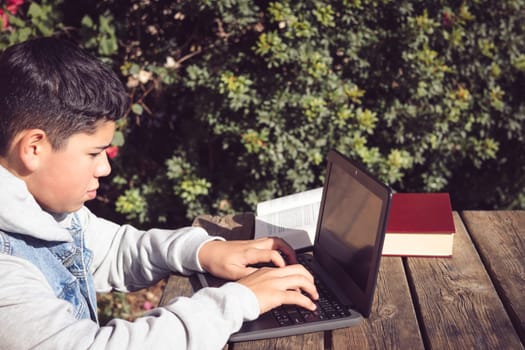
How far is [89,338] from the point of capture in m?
1.34

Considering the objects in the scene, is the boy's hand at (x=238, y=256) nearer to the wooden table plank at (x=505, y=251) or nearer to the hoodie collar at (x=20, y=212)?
the hoodie collar at (x=20, y=212)

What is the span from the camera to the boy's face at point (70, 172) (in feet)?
5.16

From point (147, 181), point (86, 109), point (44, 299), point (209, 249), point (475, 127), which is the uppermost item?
point (86, 109)

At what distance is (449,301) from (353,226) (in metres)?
0.32

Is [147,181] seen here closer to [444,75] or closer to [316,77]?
[316,77]

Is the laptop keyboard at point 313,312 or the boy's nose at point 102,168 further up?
the boy's nose at point 102,168

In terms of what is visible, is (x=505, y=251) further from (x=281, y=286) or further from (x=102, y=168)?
(x=102, y=168)

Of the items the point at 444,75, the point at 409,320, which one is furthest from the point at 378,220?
the point at 444,75

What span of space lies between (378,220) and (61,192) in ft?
2.56

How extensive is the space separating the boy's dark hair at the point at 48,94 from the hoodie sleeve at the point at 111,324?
333 millimetres

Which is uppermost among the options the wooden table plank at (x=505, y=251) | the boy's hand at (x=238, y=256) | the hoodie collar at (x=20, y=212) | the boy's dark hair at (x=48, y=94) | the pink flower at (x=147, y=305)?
the boy's dark hair at (x=48, y=94)

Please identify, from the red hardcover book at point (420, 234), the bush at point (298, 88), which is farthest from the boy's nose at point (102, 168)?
the bush at point (298, 88)

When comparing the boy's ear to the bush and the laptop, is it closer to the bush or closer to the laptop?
the laptop

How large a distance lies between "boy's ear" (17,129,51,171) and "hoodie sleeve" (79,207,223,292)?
1.47ft
